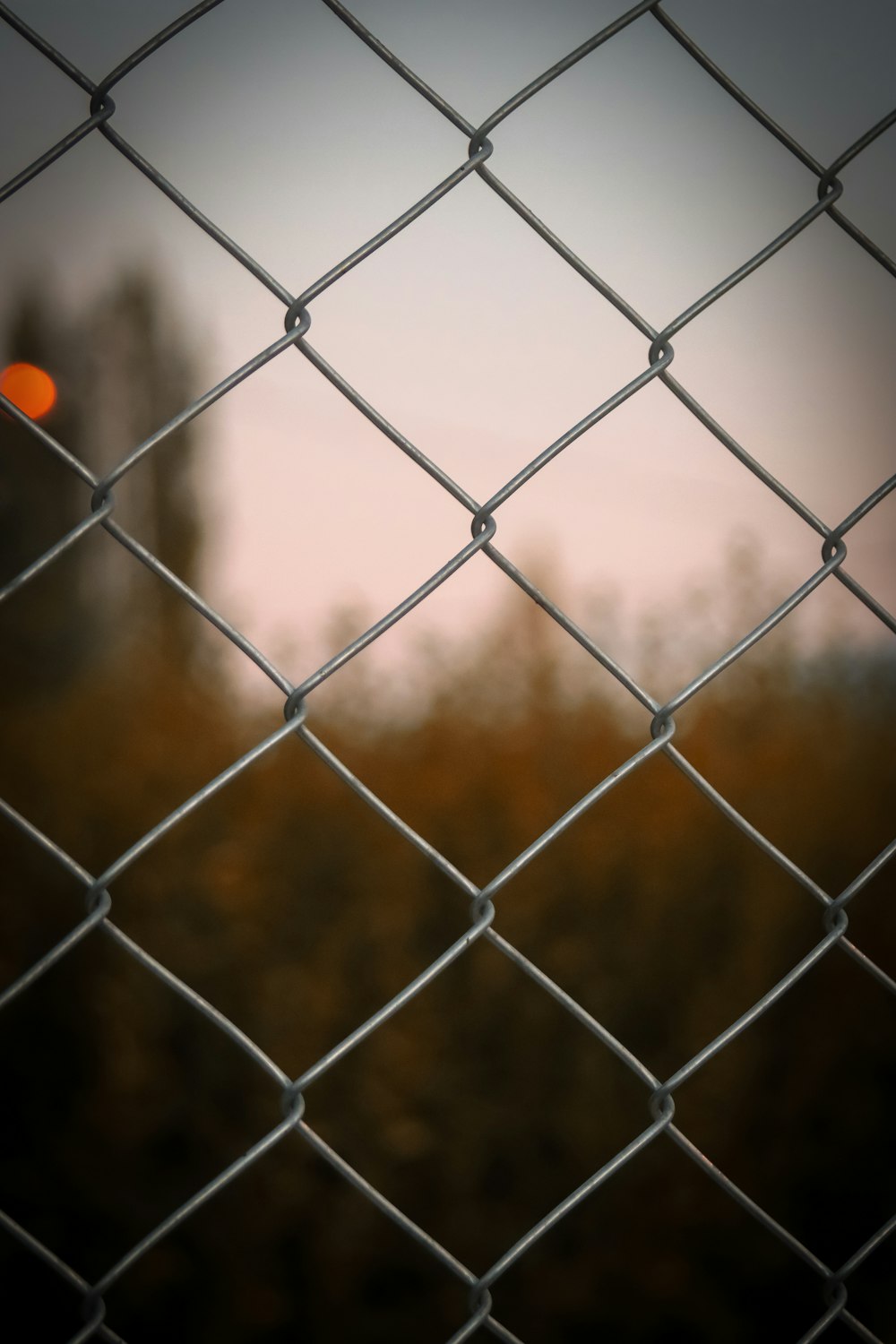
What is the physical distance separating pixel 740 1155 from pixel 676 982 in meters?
0.33

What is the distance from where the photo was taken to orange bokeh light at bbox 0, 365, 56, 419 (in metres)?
1.29

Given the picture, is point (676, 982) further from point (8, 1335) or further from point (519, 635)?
point (8, 1335)

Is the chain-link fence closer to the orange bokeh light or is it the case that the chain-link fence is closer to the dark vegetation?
the orange bokeh light

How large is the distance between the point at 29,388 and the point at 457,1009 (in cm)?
147

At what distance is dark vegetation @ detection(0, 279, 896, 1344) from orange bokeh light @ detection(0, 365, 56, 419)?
36cm

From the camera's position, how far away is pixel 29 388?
174 cm

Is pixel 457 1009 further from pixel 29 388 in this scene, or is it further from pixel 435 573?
pixel 435 573

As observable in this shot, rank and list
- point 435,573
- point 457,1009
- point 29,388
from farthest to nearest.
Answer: point 457,1009 → point 29,388 → point 435,573

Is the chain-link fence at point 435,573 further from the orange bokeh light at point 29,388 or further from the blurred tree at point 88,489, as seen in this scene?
the blurred tree at point 88,489

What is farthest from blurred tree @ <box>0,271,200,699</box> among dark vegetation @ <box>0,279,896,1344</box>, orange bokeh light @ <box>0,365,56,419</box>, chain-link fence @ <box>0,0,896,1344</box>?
chain-link fence @ <box>0,0,896,1344</box>

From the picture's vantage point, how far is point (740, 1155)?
1.75 metres

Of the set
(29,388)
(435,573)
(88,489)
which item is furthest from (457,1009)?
(435,573)

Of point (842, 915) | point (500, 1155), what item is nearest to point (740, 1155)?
point (500, 1155)

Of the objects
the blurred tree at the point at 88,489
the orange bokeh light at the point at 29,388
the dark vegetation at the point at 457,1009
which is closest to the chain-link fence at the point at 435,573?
the orange bokeh light at the point at 29,388
